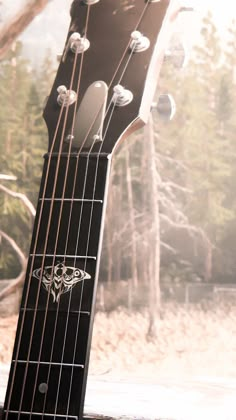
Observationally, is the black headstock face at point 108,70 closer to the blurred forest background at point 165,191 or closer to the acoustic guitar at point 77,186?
the acoustic guitar at point 77,186

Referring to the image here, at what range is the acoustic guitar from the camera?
31.5 inches

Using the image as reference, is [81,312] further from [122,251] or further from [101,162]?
[122,251]

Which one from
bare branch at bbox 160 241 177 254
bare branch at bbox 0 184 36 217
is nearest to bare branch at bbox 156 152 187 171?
bare branch at bbox 160 241 177 254

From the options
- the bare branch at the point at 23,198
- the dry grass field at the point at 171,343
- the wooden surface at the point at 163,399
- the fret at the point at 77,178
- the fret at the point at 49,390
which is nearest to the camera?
the fret at the point at 49,390

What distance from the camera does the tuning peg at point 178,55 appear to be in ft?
3.20

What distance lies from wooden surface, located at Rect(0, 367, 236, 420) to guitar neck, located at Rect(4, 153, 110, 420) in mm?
420

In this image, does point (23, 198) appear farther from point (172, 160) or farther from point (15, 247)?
point (172, 160)

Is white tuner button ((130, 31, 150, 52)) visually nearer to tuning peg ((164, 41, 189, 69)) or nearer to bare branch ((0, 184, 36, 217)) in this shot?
tuning peg ((164, 41, 189, 69))

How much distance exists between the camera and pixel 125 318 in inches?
54.5

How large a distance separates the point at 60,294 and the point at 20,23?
108 centimetres

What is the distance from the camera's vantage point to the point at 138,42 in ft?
3.11

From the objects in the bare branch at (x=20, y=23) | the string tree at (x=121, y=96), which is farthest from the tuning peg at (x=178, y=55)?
the bare branch at (x=20, y=23)

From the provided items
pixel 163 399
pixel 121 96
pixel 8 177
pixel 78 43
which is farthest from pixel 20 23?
pixel 163 399

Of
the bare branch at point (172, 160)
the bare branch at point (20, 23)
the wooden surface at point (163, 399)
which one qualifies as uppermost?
the bare branch at point (20, 23)
